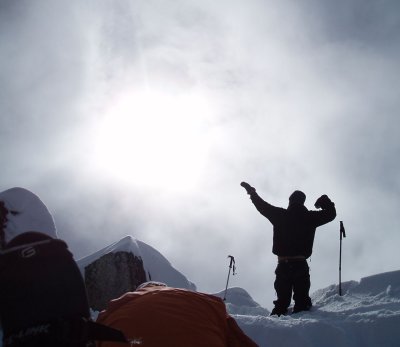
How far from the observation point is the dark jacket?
8.23 m

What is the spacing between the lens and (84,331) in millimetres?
2445

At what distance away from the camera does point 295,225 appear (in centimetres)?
836

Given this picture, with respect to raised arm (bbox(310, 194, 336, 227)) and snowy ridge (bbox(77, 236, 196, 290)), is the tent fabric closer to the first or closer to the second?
raised arm (bbox(310, 194, 336, 227))

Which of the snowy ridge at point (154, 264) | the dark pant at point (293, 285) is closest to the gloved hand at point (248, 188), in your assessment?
the dark pant at point (293, 285)

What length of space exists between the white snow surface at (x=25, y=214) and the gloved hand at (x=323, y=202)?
16.1 ft

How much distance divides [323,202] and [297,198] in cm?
46

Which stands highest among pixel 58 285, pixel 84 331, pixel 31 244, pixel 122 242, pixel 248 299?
pixel 122 242

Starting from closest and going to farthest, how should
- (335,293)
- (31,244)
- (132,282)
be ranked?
(31,244) → (335,293) → (132,282)

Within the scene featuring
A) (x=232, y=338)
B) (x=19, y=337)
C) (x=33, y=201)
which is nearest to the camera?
(x=19, y=337)

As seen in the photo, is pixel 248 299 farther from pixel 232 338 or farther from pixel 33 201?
pixel 232 338

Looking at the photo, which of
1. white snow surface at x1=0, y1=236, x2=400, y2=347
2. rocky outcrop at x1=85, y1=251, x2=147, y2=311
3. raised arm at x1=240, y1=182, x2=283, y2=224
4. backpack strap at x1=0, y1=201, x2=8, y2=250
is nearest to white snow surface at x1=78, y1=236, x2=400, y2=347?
white snow surface at x1=0, y1=236, x2=400, y2=347

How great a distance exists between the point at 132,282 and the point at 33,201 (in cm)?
517

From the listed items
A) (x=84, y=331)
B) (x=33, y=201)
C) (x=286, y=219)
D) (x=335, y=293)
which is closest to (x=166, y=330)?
(x=84, y=331)

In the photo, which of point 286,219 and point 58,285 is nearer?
point 58,285
